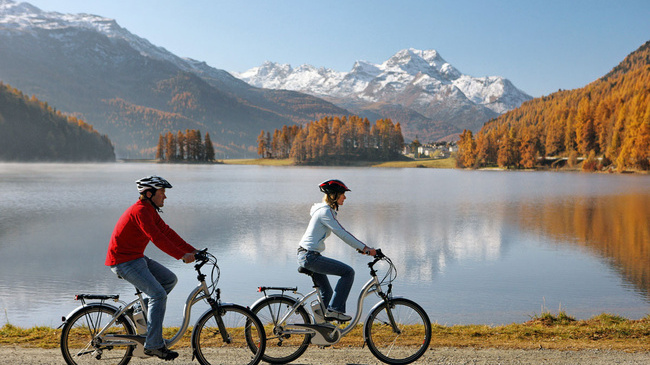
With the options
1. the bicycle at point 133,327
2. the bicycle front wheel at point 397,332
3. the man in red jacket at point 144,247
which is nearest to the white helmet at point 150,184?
the man in red jacket at point 144,247

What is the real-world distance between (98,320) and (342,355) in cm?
424

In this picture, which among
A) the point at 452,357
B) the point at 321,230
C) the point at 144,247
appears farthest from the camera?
the point at 452,357

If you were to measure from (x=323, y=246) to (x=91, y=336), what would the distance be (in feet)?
13.4

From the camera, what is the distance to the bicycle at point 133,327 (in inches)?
330

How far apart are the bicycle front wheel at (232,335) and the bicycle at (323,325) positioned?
0.34m

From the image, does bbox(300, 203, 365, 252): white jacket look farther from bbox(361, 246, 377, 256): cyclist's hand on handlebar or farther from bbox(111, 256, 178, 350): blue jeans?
bbox(111, 256, 178, 350): blue jeans

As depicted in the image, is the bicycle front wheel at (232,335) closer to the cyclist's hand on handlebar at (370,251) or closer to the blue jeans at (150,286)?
the blue jeans at (150,286)

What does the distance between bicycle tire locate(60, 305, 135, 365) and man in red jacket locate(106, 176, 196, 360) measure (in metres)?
0.55

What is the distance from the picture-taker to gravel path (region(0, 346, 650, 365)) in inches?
358

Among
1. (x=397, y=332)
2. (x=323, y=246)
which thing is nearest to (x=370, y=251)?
(x=323, y=246)

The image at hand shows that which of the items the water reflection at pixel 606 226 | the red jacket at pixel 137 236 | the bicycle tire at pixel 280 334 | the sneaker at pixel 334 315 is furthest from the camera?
the water reflection at pixel 606 226

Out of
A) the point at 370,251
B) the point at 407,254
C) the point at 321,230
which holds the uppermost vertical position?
the point at 321,230

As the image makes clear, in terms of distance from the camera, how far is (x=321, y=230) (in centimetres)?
914

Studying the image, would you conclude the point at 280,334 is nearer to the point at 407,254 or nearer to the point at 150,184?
the point at 150,184
